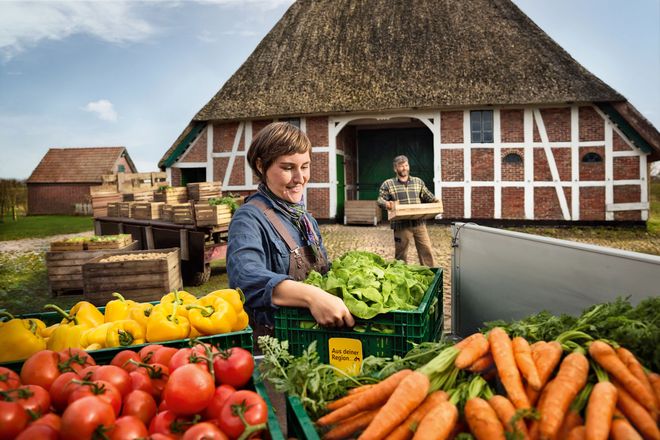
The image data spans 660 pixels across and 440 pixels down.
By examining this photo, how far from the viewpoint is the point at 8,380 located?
153cm

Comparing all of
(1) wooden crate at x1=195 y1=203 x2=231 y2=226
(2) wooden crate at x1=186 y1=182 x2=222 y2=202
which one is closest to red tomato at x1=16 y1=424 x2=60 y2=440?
(1) wooden crate at x1=195 y1=203 x2=231 y2=226

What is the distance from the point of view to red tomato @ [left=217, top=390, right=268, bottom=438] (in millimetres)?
1380

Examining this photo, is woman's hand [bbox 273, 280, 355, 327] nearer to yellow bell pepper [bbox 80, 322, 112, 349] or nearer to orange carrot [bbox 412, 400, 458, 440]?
orange carrot [bbox 412, 400, 458, 440]

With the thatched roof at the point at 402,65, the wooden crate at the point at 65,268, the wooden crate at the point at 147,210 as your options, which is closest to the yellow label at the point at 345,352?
the wooden crate at the point at 65,268

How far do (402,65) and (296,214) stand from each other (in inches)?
632

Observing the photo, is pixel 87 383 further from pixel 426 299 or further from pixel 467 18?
pixel 467 18

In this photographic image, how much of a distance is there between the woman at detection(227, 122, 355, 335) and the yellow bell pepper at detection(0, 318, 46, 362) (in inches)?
36.4

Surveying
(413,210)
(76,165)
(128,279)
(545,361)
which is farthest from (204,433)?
(76,165)

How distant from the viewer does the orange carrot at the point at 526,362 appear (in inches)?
62.5

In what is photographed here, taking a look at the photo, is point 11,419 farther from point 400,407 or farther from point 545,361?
point 545,361

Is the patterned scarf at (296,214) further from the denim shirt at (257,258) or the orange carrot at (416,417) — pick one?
the orange carrot at (416,417)

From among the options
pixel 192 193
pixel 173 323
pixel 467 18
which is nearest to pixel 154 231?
pixel 192 193

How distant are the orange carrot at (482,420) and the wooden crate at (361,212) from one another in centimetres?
1554

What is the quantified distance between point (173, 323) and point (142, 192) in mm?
11561
